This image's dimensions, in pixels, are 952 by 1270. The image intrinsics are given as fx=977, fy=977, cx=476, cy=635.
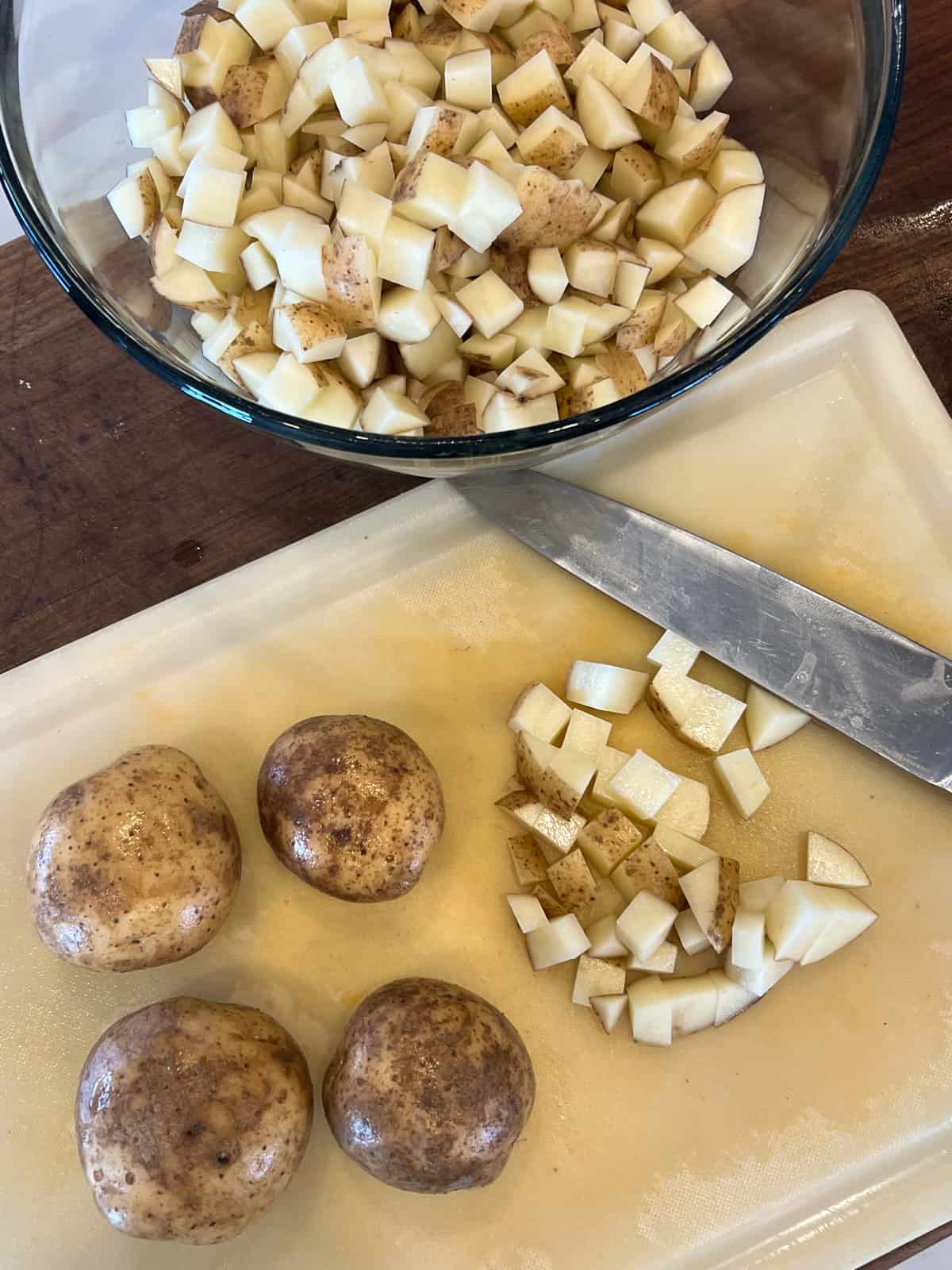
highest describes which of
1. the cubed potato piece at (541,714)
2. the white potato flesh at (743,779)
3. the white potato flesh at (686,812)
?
the cubed potato piece at (541,714)

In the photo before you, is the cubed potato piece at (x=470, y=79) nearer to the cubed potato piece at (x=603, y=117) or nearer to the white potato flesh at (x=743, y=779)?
the cubed potato piece at (x=603, y=117)

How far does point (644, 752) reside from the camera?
1.73m

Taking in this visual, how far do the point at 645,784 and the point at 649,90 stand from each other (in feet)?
3.54

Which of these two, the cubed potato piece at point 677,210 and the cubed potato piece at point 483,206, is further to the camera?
the cubed potato piece at point 677,210

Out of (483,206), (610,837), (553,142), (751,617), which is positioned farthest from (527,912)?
(553,142)

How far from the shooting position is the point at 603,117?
4.73 ft

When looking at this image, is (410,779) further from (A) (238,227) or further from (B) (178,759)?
(A) (238,227)

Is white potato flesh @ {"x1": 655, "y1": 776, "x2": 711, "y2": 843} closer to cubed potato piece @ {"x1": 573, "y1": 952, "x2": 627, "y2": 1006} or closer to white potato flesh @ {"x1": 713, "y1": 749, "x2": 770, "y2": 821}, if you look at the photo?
white potato flesh @ {"x1": 713, "y1": 749, "x2": 770, "y2": 821}

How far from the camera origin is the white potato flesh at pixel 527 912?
1634mm

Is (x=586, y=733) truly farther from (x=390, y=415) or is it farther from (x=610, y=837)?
(x=390, y=415)

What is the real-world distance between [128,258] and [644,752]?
1.20 meters

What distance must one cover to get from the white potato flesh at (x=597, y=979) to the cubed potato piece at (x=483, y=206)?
1.15 m

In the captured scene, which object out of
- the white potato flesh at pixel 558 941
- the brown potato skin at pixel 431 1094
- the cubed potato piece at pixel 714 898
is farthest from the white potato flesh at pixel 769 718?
the brown potato skin at pixel 431 1094

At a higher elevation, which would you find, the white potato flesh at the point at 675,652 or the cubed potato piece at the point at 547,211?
the cubed potato piece at the point at 547,211
